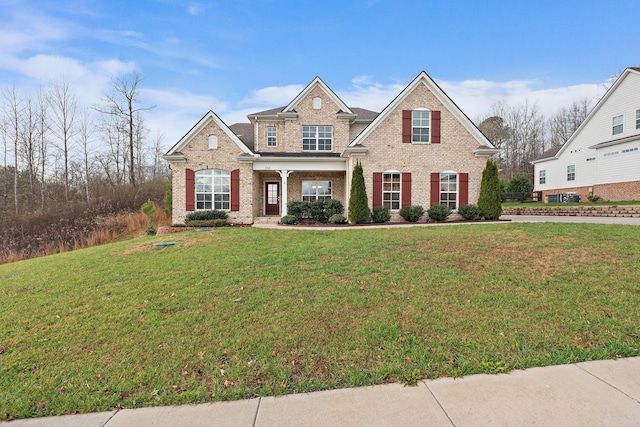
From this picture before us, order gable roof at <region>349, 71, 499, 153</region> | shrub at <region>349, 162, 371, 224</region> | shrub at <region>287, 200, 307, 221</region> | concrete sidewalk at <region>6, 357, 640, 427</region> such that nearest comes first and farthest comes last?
concrete sidewalk at <region>6, 357, 640, 427</region> → shrub at <region>349, 162, 371, 224</region> → gable roof at <region>349, 71, 499, 153</region> → shrub at <region>287, 200, 307, 221</region>

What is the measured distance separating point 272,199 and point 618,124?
80.9ft

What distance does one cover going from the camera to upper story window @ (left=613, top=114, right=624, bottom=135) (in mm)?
19938

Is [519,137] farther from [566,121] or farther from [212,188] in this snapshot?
[212,188]

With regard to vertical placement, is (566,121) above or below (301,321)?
above

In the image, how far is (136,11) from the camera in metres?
10.4

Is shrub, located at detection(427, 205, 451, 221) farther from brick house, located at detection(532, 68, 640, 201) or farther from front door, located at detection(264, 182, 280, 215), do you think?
brick house, located at detection(532, 68, 640, 201)

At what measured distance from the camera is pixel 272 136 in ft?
58.1

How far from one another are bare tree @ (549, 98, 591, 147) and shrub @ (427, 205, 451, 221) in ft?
120

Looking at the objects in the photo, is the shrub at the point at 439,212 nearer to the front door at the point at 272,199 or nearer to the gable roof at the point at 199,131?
the front door at the point at 272,199

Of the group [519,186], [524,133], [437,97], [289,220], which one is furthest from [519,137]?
[289,220]

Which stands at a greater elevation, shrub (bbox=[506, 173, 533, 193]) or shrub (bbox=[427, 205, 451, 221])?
shrub (bbox=[506, 173, 533, 193])

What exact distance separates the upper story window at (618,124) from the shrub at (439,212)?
16645 mm

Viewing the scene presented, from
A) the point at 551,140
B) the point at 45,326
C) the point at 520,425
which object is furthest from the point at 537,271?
the point at 551,140

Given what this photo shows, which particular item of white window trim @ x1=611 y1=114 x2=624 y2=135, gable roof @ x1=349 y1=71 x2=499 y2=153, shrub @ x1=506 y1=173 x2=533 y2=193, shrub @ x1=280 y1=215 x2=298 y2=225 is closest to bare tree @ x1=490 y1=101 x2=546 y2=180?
shrub @ x1=506 y1=173 x2=533 y2=193
